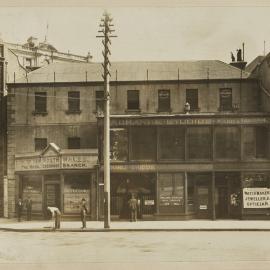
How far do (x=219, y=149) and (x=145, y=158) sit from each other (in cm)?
421

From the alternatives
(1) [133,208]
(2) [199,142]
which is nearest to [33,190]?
(1) [133,208]

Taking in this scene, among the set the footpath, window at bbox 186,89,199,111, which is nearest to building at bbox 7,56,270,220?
window at bbox 186,89,199,111

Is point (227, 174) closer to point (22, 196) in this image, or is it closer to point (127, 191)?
point (127, 191)

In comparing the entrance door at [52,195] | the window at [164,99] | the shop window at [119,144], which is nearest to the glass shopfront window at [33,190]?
the entrance door at [52,195]

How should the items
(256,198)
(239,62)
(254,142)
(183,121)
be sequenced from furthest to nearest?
(239,62), (183,121), (254,142), (256,198)

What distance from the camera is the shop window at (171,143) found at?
36.1m

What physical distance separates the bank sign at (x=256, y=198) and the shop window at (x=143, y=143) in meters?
5.72

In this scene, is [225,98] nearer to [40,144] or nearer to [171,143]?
[171,143]

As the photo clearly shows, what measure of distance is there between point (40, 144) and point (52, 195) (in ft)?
14.8

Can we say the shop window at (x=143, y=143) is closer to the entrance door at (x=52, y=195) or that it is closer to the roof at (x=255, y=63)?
the entrance door at (x=52, y=195)

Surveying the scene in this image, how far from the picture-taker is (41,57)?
249 ft

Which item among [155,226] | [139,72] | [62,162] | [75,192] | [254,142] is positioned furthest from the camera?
[139,72]
